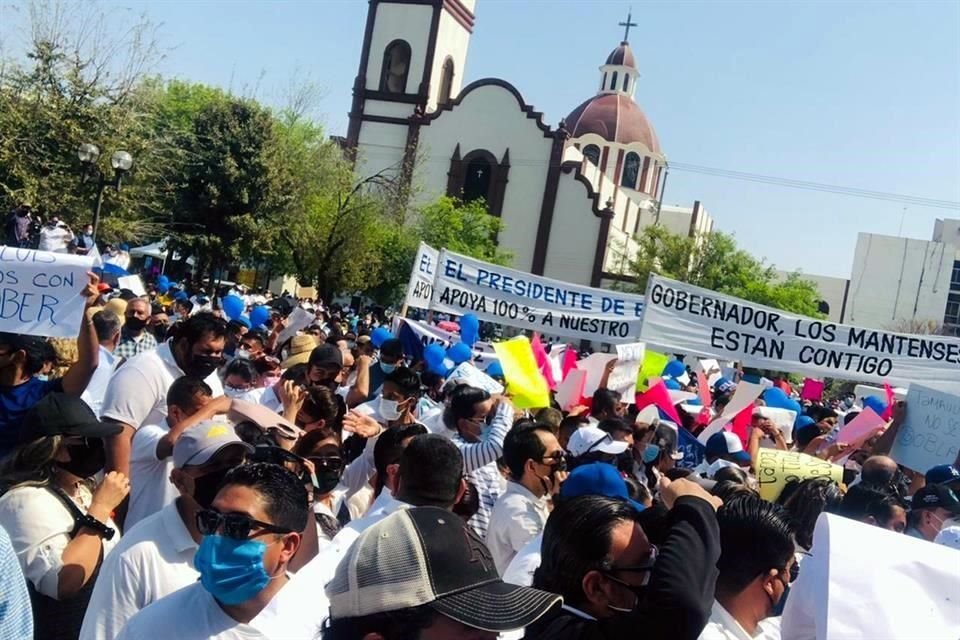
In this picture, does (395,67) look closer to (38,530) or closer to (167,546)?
(38,530)

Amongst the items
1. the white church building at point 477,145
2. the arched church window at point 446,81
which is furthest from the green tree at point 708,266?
A: the arched church window at point 446,81

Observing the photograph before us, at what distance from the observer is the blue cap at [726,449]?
661 cm

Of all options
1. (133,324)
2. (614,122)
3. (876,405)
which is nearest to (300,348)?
(133,324)

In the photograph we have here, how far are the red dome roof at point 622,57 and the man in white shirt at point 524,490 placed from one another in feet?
269

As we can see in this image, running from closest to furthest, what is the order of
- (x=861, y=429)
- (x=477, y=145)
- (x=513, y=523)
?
(x=513, y=523) < (x=861, y=429) < (x=477, y=145)

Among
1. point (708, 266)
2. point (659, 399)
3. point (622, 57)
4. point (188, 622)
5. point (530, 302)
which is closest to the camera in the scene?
point (188, 622)

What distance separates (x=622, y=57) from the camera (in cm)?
8300

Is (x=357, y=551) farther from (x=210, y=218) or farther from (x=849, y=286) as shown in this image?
(x=849, y=286)

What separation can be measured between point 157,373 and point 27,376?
Answer: 0.73m

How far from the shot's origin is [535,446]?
4.29 meters

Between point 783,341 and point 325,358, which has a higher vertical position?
point 783,341

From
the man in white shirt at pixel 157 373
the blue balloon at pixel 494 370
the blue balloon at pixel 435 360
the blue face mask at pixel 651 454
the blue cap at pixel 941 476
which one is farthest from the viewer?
the blue balloon at pixel 494 370

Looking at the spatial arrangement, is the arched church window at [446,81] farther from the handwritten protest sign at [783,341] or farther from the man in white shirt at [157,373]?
the man in white shirt at [157,373]

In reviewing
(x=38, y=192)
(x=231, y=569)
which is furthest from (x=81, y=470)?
(x=38, y=192)
